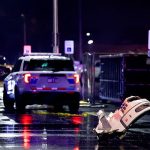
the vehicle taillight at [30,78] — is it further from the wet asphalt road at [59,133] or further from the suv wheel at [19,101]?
the wet asphalt road at [59,133]

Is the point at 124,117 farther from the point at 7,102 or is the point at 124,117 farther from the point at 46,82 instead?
the point at 7,102

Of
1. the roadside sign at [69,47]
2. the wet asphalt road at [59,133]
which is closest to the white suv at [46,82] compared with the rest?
the wet asphalt road at [59,133]

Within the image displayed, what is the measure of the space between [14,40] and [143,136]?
279 ft

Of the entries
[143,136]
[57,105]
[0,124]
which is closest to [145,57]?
[57,105]

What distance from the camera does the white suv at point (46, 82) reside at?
20312 millimetres

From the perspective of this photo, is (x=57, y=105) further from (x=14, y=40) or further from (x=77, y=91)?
(x=14, y=40)

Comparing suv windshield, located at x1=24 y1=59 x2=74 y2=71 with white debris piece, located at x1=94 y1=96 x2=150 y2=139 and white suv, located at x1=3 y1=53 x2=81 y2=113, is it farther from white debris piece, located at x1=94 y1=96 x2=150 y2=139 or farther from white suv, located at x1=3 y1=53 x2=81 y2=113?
white debris piece, located at x1=94 y1=96 x2=150 y2=139

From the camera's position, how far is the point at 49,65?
20.7 m

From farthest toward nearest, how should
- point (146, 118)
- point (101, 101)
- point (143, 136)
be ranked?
point (101, 101) < point (146, 118) < point (143, 136)

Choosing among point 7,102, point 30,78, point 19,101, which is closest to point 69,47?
point 7,102

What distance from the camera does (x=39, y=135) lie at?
13.8 metres

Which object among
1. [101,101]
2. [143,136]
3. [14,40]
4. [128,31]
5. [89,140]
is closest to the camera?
[89,140]

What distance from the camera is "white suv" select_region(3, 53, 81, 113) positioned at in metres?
20.3

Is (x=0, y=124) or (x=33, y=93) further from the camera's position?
(x=33, y=93)
